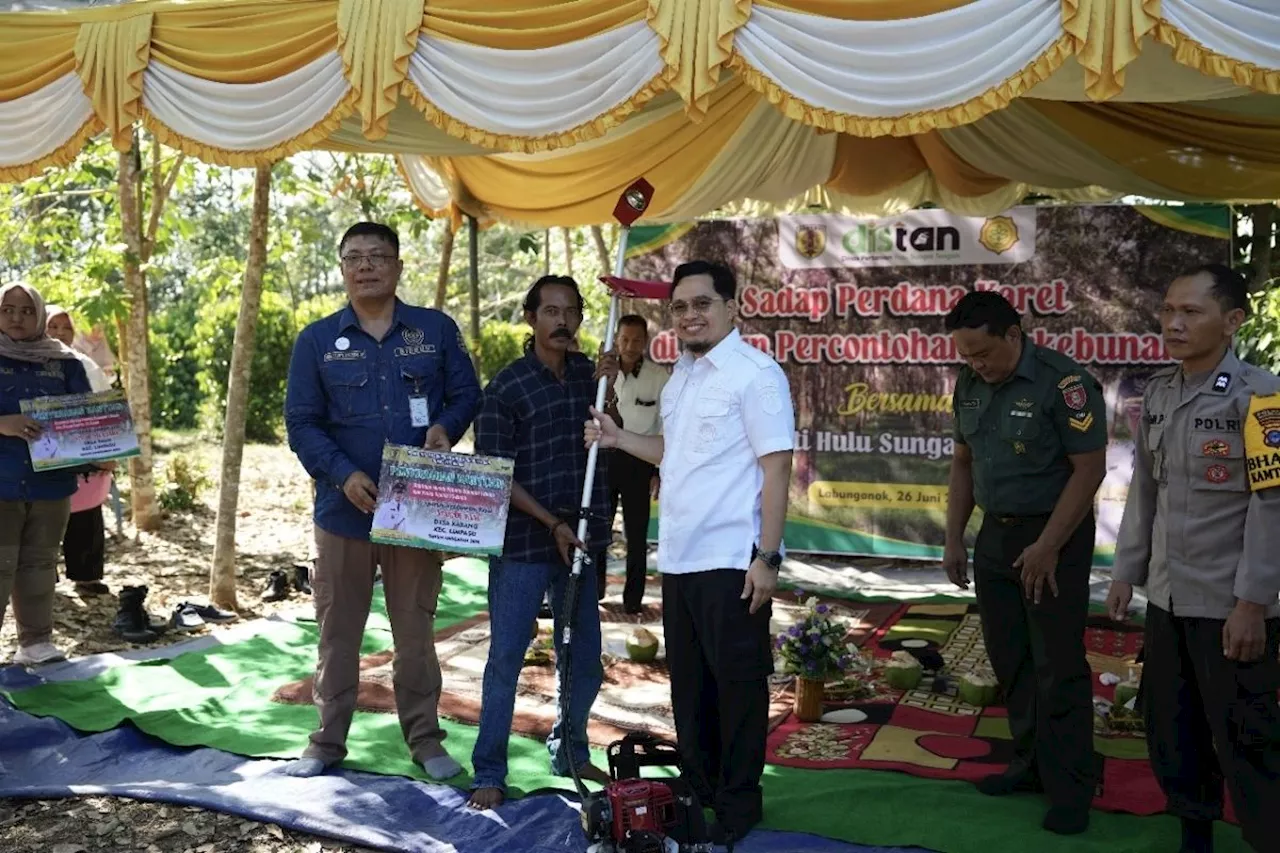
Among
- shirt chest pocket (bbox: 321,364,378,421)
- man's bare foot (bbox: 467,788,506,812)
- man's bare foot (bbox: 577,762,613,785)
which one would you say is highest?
shirt chest pocket (bbox: 321,364,378,421)

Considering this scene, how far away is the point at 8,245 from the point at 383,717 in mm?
6874

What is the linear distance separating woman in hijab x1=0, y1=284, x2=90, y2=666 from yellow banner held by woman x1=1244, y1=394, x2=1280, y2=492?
4897mm

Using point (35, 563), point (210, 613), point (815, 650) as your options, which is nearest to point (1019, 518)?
point (815, 650)

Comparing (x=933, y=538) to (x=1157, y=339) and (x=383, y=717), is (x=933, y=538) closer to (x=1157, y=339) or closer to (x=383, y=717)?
(x=1157, y=339)

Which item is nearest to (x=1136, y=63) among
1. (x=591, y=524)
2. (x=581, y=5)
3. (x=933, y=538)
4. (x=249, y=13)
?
(x=581, y=5)

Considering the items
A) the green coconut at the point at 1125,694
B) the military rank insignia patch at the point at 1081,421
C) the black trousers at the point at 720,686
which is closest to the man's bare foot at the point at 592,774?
the black trousers at the point at 720,686

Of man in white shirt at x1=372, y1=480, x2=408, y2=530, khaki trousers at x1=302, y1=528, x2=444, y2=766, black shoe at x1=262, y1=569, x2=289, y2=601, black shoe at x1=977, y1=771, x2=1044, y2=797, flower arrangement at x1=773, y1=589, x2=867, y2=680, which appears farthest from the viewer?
black shoe at x1=262, y1=569, x2=289, y2=601

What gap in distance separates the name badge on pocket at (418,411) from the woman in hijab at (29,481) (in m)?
2.19

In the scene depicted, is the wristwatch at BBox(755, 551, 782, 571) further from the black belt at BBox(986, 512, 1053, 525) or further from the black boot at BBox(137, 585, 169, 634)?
the black boot at BBox(137, 585, 169, 634)

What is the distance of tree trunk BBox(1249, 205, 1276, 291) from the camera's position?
9039 millimetres

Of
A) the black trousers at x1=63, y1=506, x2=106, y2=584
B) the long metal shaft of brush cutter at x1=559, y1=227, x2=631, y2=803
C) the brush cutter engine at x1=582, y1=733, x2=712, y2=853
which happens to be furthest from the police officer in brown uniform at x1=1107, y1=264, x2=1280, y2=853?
the black trousers at x1=63, y1=506, x2=106, y2=584

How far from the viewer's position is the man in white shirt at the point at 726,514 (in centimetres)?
365

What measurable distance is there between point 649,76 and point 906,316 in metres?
5.34

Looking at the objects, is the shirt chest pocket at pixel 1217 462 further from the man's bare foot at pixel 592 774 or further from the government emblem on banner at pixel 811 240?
the government emblem on banner at pixel 811 240
